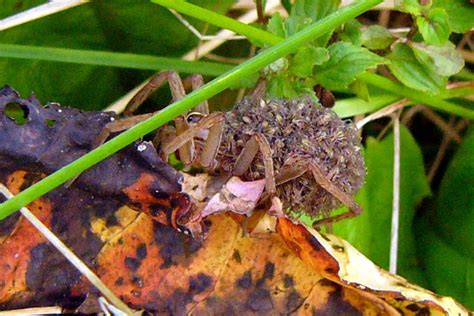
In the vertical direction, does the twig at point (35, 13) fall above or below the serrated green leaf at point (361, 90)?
above

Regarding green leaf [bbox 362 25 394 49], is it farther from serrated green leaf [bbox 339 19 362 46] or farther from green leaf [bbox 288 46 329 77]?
green leaf [bbox 288 46 329 77]

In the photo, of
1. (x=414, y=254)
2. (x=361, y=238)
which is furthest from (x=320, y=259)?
(x=414, y=254)

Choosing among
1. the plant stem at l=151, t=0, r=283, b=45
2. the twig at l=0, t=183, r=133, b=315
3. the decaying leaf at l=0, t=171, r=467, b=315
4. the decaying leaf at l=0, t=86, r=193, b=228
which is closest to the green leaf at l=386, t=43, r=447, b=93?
the plant stem at l=151, t=0, r=283, b=45

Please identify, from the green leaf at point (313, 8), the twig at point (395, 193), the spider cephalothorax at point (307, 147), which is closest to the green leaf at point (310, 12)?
the green leaf at point (313, 8)

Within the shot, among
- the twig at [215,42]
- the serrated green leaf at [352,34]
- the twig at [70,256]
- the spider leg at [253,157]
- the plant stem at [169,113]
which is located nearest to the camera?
the plant stem at [169,113]

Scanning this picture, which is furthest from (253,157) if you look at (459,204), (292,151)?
(459,204)

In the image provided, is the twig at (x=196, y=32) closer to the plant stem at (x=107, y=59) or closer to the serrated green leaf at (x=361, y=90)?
the plant stem at (x=107, y=59)
